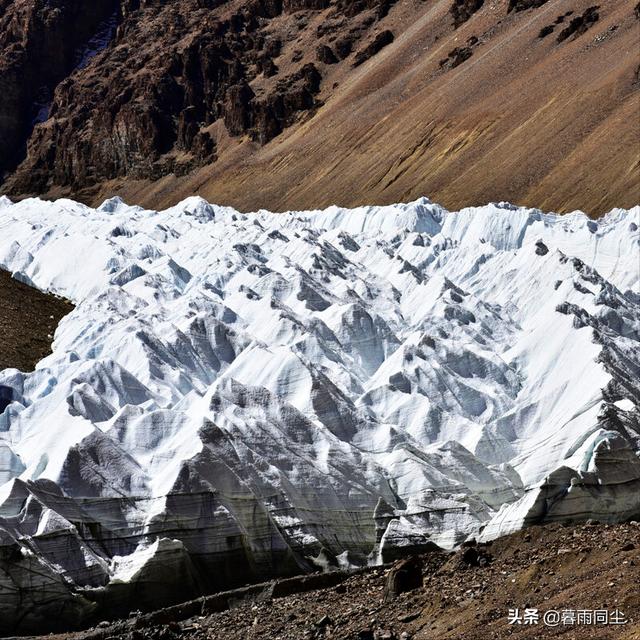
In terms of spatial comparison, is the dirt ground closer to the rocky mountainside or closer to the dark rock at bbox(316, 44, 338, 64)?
the rocky mountainside

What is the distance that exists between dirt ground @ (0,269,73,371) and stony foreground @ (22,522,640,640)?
1722 centimetres

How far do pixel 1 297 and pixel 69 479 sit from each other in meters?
24.1

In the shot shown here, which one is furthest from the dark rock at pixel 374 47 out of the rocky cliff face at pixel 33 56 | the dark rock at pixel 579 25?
the rocky cliff face at pixel 33 56

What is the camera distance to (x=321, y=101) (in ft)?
381

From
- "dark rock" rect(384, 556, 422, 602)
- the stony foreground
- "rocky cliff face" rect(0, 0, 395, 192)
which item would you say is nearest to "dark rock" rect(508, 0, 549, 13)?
"rocky cliff face" rect(0, 0, 395, 192)

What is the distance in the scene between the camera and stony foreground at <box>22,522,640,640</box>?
1315 centimetres

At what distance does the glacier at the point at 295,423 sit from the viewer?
18.5 metres

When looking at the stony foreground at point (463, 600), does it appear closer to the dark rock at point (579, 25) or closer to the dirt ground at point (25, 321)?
the dirt ground at point (25, 321)

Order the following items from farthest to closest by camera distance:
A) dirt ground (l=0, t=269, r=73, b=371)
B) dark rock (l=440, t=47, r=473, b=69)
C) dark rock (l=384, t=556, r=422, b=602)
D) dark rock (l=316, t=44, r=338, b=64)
A: dark rock (l=316, t=44, r=338, b=64), dark rock (l=440, t=47, r=473, b=69), dirt ground (l=0, t=269, r=73, b=371), dark rock (l=384, t=556, r=422, b=602)

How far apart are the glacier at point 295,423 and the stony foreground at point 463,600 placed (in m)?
1.42

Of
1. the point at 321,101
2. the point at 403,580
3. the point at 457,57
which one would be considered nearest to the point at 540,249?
the point at 403,580

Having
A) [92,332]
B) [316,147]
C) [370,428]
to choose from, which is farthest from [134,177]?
[370,428]

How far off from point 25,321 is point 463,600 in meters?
27.0

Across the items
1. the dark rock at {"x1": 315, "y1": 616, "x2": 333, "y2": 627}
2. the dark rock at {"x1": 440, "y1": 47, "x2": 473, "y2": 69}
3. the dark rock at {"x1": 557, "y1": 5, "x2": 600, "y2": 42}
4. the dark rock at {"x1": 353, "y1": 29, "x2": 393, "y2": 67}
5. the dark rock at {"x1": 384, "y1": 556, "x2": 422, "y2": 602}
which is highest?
the dark rock at {"x1": 353, "y1": 29, "x2": 393, "y2": 67}
